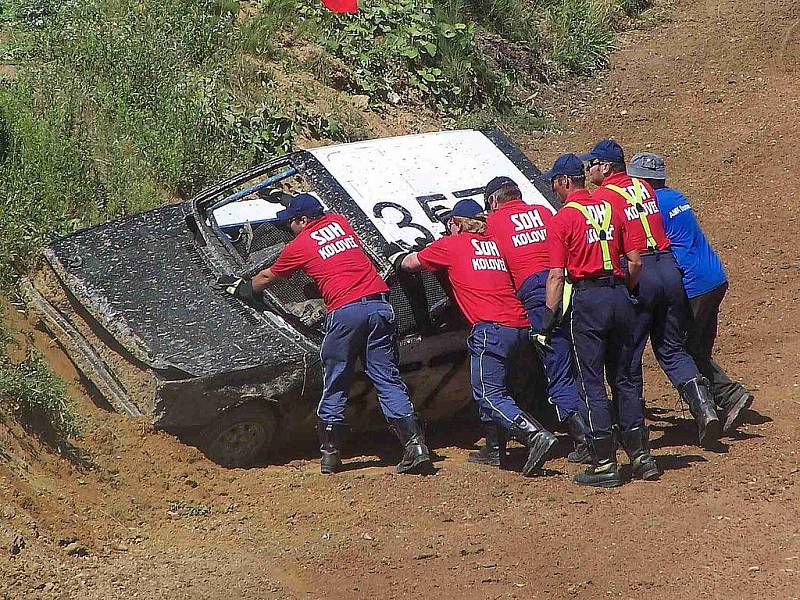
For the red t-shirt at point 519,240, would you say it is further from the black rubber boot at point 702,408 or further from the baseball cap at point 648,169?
the black rubber boot at point 702,408

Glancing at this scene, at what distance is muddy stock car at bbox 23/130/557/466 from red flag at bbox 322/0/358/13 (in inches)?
197

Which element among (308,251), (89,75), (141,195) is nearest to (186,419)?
(308,251)

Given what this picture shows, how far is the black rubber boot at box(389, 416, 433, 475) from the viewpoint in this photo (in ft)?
22.8

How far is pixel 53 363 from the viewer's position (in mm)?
7742

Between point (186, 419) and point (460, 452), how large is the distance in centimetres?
200

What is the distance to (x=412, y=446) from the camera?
22.9 ft

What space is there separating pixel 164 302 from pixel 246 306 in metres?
0.52

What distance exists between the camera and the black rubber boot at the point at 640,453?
6914mm

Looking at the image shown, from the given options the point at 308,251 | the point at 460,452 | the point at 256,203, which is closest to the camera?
the point at 308,251

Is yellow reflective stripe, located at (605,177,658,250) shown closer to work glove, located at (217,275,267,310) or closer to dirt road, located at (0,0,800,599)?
dirt road, located at (0,0,800,599)

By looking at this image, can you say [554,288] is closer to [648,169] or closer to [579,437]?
[579,437]

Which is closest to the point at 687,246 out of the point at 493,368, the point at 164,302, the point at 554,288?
the point at 554,288

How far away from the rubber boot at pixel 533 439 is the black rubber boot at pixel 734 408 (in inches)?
57.4

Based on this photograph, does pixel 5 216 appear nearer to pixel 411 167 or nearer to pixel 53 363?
pixel 53 363
